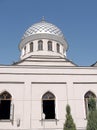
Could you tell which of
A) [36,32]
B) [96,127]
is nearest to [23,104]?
[96,127]

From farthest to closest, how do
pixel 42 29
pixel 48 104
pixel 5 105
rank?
pixel 42 29 < pixel 48 104 < pixel 5 105

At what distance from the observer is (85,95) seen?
59.4ft

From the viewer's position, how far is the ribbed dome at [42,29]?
2454cm

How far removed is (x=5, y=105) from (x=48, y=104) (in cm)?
322

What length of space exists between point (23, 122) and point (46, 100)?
229 centimetres

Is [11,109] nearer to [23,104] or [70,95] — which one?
[23,104]

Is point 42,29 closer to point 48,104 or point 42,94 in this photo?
point 48,104

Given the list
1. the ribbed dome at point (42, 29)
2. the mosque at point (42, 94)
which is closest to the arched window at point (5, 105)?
the mosque at point (42, 94)

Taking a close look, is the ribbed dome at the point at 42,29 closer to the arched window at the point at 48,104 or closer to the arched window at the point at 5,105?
the arched window at the point at 48,104

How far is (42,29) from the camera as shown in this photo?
24.8 meters

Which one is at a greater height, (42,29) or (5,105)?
(42,29)

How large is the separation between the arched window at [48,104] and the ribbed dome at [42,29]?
8.34 m

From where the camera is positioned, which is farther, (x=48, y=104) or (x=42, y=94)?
(x=48, y=104)

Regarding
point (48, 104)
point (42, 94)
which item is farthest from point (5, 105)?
point (48, 104)
